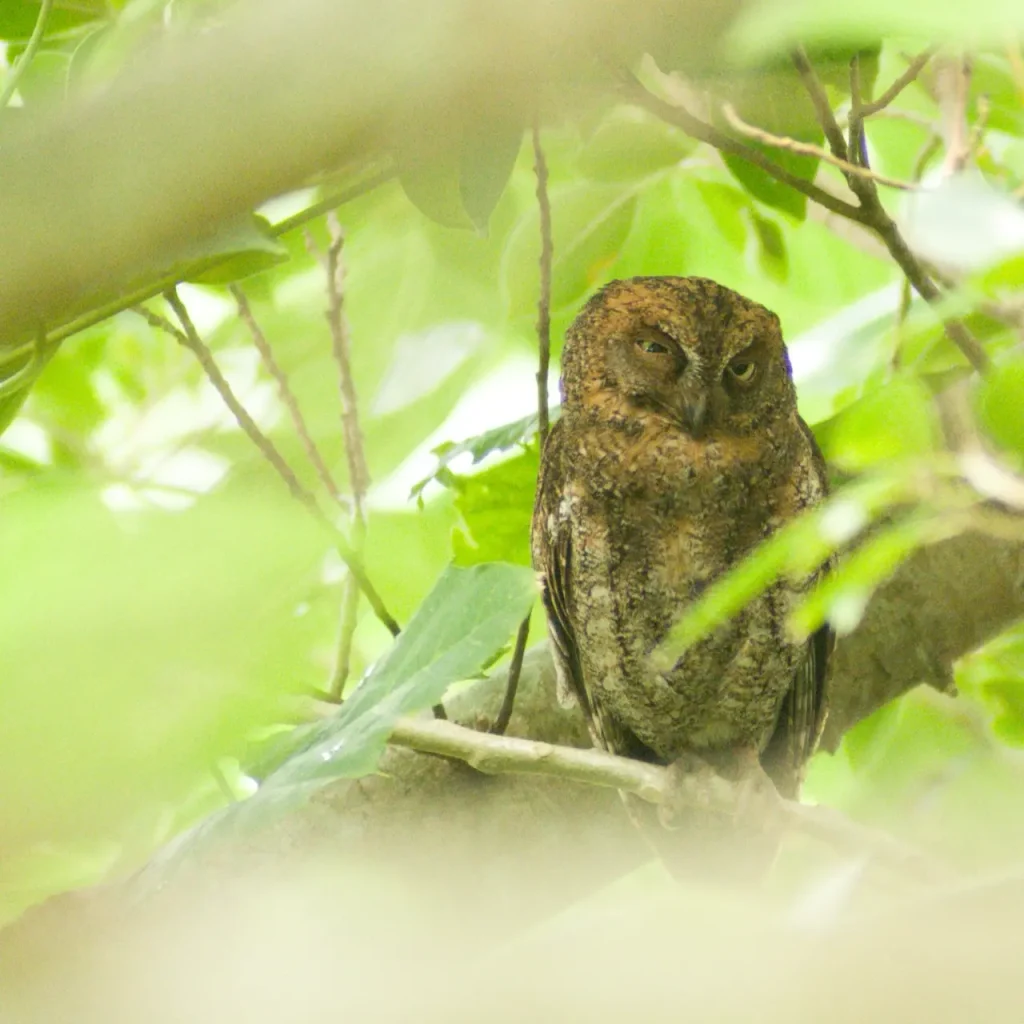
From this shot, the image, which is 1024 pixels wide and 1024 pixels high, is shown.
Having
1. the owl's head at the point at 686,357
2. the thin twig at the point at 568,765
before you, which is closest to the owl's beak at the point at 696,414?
the owl's head at the point at 686,357

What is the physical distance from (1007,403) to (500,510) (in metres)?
1.43

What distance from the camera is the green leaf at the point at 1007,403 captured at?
628 mm

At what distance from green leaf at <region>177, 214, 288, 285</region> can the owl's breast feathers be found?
0.80 metres

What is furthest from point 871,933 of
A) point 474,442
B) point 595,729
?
point 595,729

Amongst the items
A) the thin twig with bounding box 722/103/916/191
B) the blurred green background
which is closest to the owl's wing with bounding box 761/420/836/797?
the blurred green background

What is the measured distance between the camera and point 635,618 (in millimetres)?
1986

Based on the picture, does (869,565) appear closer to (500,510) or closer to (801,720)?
(500,510)

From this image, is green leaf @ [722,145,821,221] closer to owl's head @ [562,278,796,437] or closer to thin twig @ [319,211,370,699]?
owl's head @ [562,278,796,437]

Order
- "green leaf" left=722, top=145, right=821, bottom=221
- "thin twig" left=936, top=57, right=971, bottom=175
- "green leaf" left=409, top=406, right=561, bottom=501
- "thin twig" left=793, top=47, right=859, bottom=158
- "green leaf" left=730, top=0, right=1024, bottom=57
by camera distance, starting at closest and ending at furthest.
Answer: "green leaf" left=730, top=0, right=1024, bottom=57 → "thin twig" left=936, top=57, right=971, bottom=175 → "thin twig" left=793, top=47, right=859, bottom=158 → "green leaf" left=722, top=145, right=821, bottom=221 → "green leaf" left=409, top=406, right=561, bottom=501

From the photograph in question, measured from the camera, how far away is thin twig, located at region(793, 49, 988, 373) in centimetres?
136

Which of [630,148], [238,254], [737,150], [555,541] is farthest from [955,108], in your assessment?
[555,541]

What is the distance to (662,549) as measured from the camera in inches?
76.4

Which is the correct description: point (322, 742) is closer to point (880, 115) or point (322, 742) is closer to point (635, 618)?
point (635, 618)

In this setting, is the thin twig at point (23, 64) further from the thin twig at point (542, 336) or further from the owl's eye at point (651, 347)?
the owl's eye at point (651, 347)
